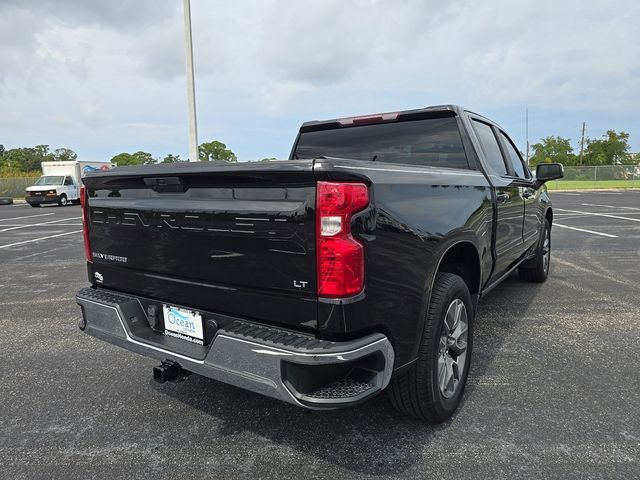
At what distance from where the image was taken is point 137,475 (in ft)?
7.52

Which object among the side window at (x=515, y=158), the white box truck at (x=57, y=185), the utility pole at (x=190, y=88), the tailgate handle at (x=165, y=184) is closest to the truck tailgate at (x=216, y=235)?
the tailgate handle at (x=165, y=184)

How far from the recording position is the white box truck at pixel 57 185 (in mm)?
26094

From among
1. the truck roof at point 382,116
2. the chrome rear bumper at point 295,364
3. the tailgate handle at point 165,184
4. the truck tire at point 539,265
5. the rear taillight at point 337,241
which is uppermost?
the truck roof at point 382,116

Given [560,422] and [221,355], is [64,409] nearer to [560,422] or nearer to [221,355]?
[221,355]

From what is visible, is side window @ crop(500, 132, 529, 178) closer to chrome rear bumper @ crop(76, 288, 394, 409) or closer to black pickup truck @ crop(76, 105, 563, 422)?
black pickup truck @ crop(76, 105, 563, 422)

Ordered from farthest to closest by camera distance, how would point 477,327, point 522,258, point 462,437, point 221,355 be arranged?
point 522,258 → point 477,327 → point 462,437 → point 221,355

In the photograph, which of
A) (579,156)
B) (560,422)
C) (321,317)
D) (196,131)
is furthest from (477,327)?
(579,156)

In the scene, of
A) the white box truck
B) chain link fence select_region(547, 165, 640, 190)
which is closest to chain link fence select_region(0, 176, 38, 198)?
the white box truck

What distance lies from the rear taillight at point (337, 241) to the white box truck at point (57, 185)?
2478 centimetres

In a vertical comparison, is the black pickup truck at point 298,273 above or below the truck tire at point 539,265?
above

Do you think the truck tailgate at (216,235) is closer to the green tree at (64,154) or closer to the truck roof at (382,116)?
the truck roof at (382,116)

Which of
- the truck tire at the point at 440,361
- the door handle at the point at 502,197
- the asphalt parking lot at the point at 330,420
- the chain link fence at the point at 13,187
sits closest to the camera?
the asphalt parking lot at the point at 330,420

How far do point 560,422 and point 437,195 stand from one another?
1493 mm

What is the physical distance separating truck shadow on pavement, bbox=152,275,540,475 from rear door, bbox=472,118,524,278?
3.32 ft
